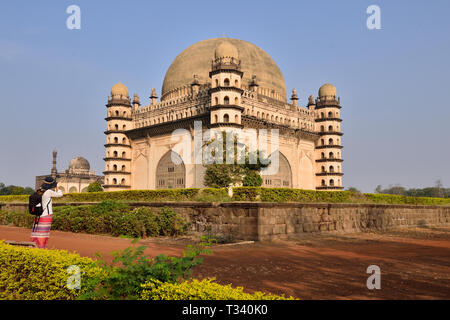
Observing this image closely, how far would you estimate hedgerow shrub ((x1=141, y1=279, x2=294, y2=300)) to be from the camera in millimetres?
3754

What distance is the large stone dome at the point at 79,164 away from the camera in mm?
66875

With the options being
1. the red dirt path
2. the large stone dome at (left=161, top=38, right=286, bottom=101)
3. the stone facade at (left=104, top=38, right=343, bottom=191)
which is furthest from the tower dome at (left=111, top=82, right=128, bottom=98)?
the red dirt path

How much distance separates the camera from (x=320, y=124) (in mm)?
45281

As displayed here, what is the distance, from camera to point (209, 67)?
41.5 meters

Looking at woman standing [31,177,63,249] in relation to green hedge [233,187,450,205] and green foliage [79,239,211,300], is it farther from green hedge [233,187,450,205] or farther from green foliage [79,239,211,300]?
green hedge [233,187,450,205]

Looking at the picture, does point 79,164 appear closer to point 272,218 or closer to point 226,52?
point 226,52

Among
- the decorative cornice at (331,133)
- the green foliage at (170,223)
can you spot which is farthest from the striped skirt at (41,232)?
the decorative cornice at (331,133)

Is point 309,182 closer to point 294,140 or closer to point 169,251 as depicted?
point 294,140

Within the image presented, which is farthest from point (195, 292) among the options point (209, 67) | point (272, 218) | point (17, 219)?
point (209, 67)

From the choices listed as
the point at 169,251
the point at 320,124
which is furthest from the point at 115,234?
the point at 320,124

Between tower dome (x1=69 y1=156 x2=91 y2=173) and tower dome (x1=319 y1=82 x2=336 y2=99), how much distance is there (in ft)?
143

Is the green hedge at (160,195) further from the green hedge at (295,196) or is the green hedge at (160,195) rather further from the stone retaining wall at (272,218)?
the stone retaining wall at (272,218)
